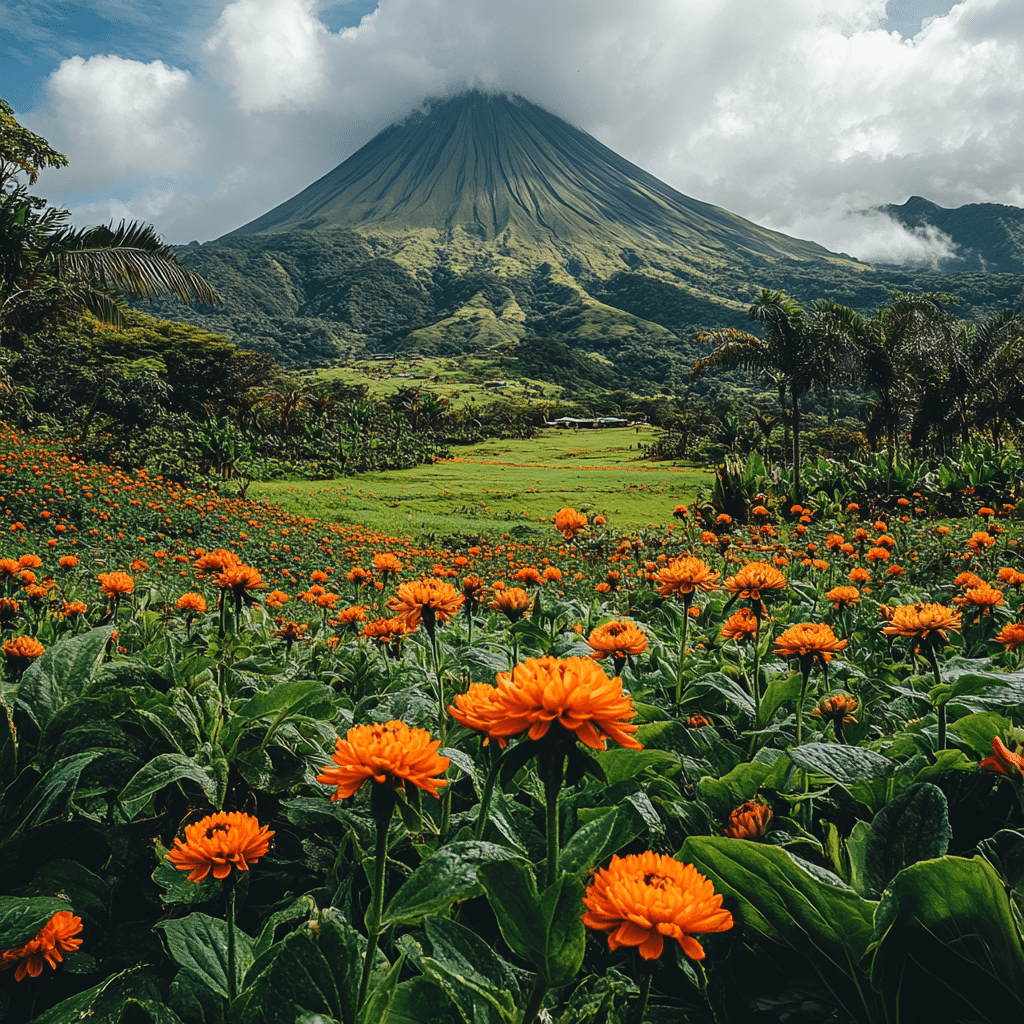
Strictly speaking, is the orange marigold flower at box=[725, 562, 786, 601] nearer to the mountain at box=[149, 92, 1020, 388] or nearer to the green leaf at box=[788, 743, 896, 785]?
the green leaf at box=[788, 743, 896, 785]

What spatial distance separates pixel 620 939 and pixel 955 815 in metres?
0.83

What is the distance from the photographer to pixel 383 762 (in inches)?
31.2

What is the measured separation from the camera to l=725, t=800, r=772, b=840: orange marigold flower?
40.3 inches

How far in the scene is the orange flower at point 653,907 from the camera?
682 millimetres

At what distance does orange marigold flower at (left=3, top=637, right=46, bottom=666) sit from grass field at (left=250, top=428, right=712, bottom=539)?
11.0 metres

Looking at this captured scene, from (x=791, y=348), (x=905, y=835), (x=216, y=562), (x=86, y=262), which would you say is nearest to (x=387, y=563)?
(x=216, y=562)

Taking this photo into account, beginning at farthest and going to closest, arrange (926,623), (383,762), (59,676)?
1. (926,623)
2. (59,676)
3. (383,762)

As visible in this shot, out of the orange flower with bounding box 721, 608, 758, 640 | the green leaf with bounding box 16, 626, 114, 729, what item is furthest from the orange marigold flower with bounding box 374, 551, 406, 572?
the orange flower with bounding box 721, 608, 758, 640

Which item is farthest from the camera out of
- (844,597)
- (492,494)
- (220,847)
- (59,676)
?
(492,494)

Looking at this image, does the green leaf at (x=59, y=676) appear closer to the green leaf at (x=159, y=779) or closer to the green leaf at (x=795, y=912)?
the green leaf at (x=159, y=779)

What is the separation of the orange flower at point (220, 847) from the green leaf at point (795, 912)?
0.63 metres

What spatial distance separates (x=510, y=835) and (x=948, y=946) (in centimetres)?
59

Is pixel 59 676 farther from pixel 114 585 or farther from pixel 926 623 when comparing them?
pixel 926 623

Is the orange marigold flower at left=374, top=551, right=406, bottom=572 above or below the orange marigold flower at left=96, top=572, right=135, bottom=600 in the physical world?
above
